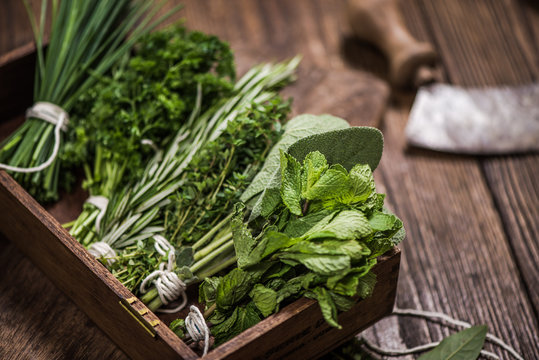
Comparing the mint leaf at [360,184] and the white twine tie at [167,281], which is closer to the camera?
the mint leaf at [360,184]

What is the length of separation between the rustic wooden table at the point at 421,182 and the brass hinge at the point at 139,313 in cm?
26

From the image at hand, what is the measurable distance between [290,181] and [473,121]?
940mm

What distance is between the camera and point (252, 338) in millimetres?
1031

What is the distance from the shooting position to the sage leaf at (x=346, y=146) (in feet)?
3.83

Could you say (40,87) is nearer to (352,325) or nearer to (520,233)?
(352,325)

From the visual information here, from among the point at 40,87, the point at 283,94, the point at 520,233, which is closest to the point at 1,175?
the point at 40,87

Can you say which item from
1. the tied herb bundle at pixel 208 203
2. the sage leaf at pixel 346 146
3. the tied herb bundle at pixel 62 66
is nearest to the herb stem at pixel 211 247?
the tied herb bundle at pixel 208 203

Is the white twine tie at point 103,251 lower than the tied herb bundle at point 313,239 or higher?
higher

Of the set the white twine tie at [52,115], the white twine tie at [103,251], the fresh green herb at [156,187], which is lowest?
the white twine tie at [103,251]

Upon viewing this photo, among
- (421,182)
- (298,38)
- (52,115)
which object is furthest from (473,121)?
(52,115)

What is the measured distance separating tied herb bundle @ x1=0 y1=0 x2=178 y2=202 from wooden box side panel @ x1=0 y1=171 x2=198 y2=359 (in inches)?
5.3

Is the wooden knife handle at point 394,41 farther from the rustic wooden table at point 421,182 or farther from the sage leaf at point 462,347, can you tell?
the sage leaf at point 462,347

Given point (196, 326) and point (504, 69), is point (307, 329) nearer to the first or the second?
point (196, 326)

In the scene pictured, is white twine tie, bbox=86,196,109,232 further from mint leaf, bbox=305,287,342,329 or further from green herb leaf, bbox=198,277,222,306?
mint leaf, bbox=305,287,342,329
